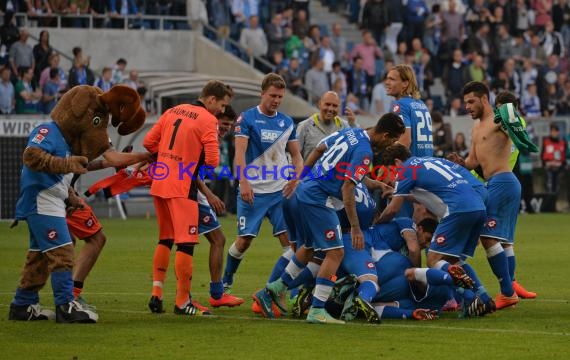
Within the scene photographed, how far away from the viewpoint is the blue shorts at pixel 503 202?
1366 centimetres

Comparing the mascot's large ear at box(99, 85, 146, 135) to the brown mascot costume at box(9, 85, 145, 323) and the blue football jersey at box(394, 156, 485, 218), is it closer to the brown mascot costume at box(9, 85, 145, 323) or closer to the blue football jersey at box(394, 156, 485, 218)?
the brown mascot costume at box(9, 85, 145, 323)

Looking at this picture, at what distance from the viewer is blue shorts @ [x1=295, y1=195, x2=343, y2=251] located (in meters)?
12.0

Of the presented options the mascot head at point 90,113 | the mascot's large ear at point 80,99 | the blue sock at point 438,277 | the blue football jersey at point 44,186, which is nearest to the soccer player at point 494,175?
the blue sock at point 438,277

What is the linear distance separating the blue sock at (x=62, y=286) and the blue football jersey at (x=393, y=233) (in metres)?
3.09

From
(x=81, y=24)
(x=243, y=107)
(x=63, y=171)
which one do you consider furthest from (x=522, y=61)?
(x=63, y=171)

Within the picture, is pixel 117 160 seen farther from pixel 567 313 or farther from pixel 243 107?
pixel 243 107

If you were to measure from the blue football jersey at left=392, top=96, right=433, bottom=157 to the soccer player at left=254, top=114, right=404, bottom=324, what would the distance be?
2.40 meters

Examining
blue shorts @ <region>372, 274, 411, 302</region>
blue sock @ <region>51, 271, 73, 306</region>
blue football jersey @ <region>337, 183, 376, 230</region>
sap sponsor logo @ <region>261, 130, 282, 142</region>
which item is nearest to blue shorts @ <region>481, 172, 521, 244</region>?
blue football jersey @ <region>337, 183, 376, 230</region>

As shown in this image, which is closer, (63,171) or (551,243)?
(63,171)

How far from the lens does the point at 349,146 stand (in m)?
12.0

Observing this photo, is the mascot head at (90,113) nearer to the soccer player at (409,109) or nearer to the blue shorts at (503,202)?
the soccer player at (409,109)

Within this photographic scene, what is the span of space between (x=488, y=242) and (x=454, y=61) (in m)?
21.2

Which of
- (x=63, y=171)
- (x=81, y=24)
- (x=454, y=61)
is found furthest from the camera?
(x=454, y=61)

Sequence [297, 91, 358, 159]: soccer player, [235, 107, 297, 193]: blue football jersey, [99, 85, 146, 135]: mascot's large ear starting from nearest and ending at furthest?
[99, 85, 146, 135]: mascot's large ear, [235, 107, 297, 193]: blue football jersey, [297, 91, 358, 159]: soccer player
